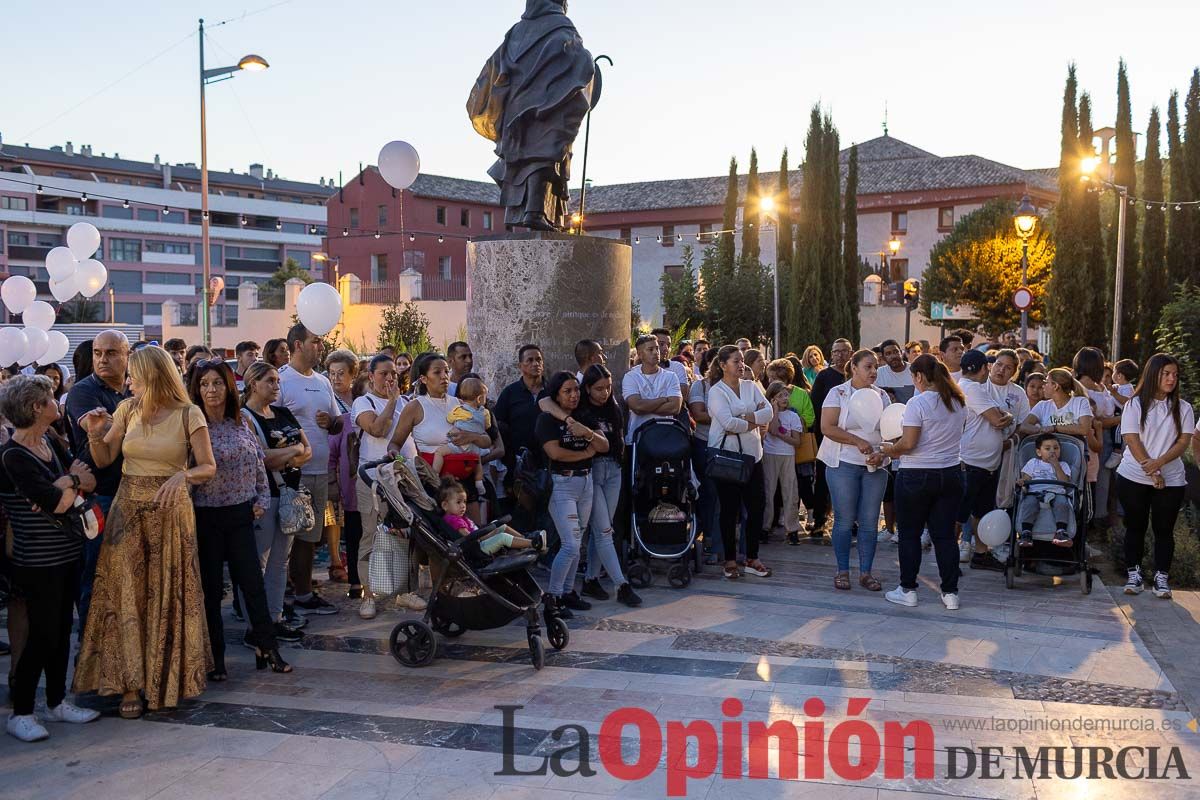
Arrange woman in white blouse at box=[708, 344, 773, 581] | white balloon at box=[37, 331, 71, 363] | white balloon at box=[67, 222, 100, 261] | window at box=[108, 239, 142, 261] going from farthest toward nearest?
window at box=[108, 239, 142, 261]
white balloon at box=[67, 222, 100, 261]
white balloon at box=[37, 331, 71, 363]
woman in white blouse at box=[708, 344, 773, 581]

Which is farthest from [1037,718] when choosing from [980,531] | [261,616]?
[261,616]

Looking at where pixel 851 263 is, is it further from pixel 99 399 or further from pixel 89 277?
pixel 99 399

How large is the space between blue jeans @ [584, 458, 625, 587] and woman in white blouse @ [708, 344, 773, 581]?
1.06 metres

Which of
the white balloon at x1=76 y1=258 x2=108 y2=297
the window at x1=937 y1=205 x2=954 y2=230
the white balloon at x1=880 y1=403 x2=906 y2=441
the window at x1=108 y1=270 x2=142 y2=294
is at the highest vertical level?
the window at x1=937 y1=205 x2=954 y2=230

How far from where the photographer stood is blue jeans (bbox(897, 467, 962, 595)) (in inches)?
285

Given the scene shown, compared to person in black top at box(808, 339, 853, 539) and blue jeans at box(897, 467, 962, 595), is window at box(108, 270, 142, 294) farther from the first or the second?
blue jeans at box(897, 467, 962, 595)

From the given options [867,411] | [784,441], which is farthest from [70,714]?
[784,441]

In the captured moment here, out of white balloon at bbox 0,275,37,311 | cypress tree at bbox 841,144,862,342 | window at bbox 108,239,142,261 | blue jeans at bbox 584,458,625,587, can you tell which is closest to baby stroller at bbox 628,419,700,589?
blue jeans at bbox 584,458,625,587

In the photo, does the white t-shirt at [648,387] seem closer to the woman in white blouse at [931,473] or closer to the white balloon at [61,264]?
the woman in white blouse at [931,473]

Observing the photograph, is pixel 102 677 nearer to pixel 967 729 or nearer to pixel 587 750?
pixel 587 750

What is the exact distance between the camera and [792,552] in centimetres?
938

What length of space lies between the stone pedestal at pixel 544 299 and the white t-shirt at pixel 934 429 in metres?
2.70

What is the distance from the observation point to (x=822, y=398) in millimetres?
9898

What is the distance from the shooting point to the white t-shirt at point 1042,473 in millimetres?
7789
